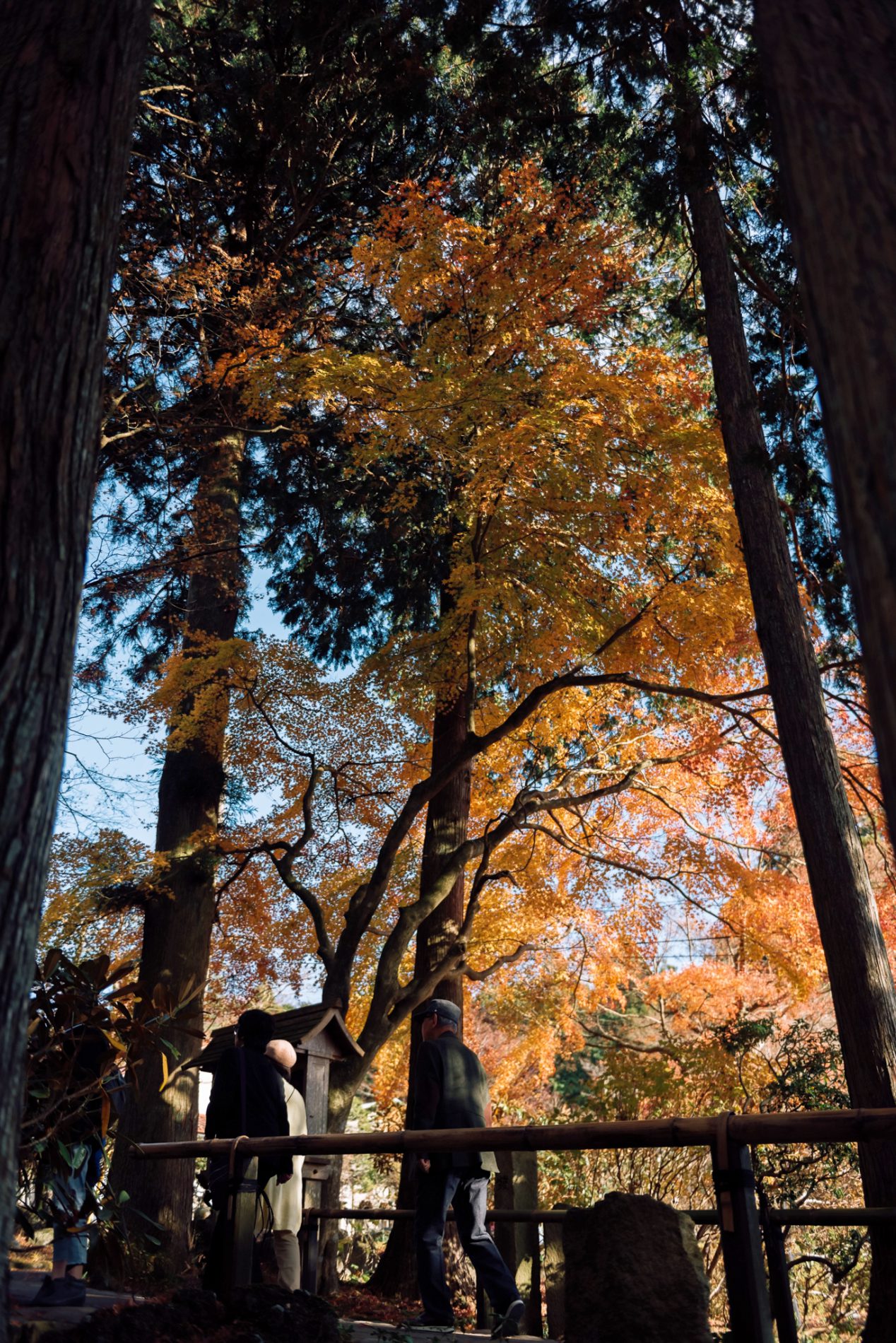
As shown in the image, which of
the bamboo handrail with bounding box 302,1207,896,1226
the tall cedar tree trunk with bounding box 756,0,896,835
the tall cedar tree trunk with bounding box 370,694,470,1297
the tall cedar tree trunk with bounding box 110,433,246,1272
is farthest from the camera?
the tall cedar tree trunk with bounding box 110,433,246,1272

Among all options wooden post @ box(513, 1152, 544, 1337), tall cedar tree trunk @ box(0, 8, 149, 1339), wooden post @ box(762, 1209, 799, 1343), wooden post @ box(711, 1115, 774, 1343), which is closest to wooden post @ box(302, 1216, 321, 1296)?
wooden post @ box(513, 1152, 544, 1337)

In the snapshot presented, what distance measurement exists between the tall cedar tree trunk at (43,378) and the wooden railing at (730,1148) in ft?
7.87

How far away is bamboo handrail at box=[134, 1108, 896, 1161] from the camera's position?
3414 millimetres

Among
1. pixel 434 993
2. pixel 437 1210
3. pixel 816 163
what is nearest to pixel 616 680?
pixel 434 993

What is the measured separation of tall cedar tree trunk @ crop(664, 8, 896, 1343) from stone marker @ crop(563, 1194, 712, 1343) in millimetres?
2313

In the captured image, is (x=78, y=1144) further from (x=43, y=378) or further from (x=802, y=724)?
(x=802, y=724)

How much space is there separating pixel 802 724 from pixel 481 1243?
153 inches

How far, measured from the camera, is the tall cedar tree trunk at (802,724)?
19.6ft

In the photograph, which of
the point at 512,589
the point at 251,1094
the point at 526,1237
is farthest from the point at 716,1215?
the point at 512,589

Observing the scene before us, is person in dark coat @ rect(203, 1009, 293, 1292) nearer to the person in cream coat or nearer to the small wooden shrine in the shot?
the person in cream coat

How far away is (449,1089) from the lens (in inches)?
209

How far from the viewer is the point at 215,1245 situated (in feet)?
16.3

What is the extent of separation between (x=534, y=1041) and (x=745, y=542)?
1004 cm

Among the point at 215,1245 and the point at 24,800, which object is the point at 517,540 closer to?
the point at 215,1245
